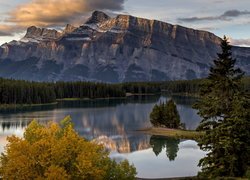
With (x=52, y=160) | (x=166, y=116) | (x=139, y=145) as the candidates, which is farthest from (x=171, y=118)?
(x=52, y=160)

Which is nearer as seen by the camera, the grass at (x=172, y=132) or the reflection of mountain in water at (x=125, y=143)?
the reflection of mountain in water at (x=125, y=143)

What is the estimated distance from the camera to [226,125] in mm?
45688

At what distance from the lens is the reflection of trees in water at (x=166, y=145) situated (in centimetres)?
9500

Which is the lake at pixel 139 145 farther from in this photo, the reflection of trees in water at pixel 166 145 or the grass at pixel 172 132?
the grass at pixel 172 132

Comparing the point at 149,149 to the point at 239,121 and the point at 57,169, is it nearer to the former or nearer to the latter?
the point at 239,121

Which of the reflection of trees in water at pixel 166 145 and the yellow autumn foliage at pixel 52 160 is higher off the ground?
the yellow autumn foliage at pixel 52 160

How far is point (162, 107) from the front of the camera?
5212 inches

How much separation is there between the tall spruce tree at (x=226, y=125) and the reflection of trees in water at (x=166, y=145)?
41.9 meters

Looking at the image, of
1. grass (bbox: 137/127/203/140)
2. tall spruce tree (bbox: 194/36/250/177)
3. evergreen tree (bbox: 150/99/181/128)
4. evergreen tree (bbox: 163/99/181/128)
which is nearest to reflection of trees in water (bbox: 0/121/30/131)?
grass (bbox: 137/127/203/140)

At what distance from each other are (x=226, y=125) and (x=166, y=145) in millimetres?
62735

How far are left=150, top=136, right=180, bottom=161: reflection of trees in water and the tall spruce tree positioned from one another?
41.9 meters

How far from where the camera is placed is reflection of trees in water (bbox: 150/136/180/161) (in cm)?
9500

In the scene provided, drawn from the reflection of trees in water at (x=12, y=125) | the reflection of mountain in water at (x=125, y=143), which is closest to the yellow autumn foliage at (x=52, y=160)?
the reflection of mountain in water at (x=125, y=143)

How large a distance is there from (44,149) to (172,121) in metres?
95.8
